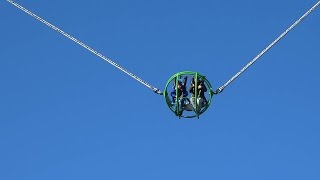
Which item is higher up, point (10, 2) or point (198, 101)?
point (10, 2)

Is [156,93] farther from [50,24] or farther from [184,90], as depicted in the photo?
[50,24]

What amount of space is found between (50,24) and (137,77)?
3.96 metres

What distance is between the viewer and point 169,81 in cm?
5434

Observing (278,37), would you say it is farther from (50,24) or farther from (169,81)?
(50,24)

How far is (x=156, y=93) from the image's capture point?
54219 millimetres

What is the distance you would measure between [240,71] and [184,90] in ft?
9.09

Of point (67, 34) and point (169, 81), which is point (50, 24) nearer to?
point (67, 34)

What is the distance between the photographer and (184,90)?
54.9m

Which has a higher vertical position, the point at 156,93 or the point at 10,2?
the point at 10,2

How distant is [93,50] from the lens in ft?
175

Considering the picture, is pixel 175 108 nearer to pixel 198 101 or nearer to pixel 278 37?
pixel 198 101

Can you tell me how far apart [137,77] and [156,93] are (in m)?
1.67

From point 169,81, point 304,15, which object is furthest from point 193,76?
point 304,15

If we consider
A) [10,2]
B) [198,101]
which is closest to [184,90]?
[198,101]
